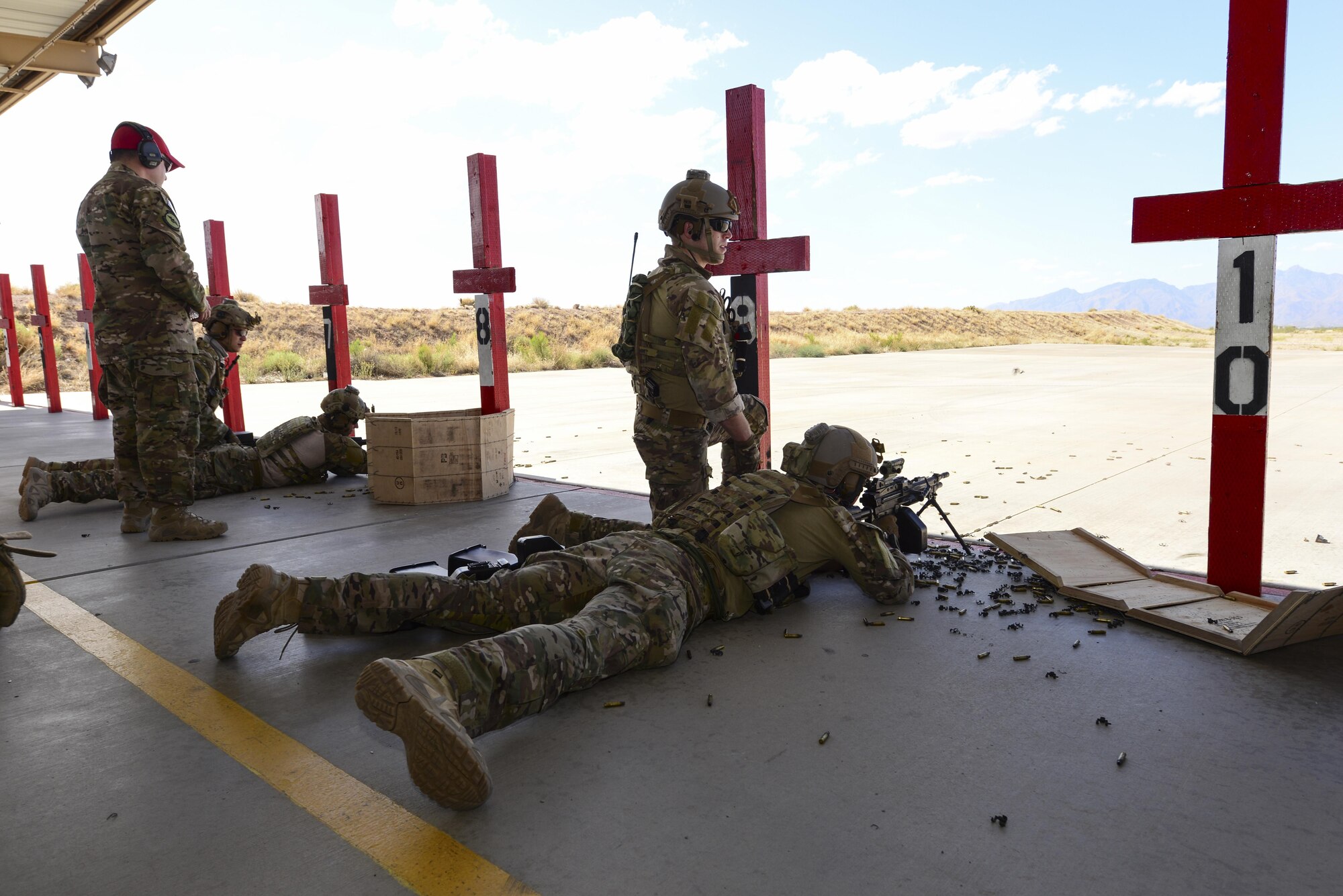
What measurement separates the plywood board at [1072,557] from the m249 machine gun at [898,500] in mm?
318

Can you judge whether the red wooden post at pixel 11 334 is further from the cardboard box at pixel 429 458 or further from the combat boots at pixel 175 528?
the combat boots at pixel 175 528

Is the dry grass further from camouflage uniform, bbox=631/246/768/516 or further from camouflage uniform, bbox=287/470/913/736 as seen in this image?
camouflage uniform, bbox=287/470/913/736

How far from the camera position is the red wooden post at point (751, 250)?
5059mm

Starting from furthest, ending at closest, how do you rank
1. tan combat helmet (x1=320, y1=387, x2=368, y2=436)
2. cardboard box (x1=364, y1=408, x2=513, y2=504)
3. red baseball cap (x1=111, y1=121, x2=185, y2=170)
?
tan combat helmet (x1=320, y1=387, x2=368, y2=436) < cardboard box (x1=364, y1=408, x2=513, y2=504) < red baseball cap (x1=111, y1=121, x2=185, y2=170)

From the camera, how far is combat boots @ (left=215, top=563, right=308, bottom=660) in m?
2.82

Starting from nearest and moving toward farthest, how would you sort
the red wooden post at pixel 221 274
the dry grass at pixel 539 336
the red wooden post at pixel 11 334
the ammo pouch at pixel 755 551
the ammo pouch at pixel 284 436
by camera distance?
1. the ammo pouch at pixel 755 551
2. the ammo pouch at pixel 284 436
3. the red wooden post at pixel 221 274
4. the red wooden post at pixel 11 334
5. the dry grass at pixel 539 336

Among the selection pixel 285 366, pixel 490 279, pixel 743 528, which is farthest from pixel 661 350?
pixel 285 366

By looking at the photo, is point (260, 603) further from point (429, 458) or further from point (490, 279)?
point (490, 279)

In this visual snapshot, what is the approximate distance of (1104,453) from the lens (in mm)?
7805

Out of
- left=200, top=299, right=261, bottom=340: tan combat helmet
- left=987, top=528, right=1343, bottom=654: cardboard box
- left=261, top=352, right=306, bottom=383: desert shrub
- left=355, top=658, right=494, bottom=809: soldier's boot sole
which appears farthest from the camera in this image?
left=261, top=352, right=306, bottom=383: desert shrub

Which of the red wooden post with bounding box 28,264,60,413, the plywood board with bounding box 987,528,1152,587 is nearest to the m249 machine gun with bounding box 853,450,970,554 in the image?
the plywood board with bounding box 987,528,1152,587

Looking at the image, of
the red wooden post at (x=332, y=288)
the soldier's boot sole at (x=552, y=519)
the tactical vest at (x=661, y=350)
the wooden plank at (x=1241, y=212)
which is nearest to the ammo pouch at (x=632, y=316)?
the tactical vest at (x=661, y=350)

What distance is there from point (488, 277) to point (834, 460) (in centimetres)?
420

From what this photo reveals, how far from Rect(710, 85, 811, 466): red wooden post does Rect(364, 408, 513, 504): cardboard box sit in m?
2.05
